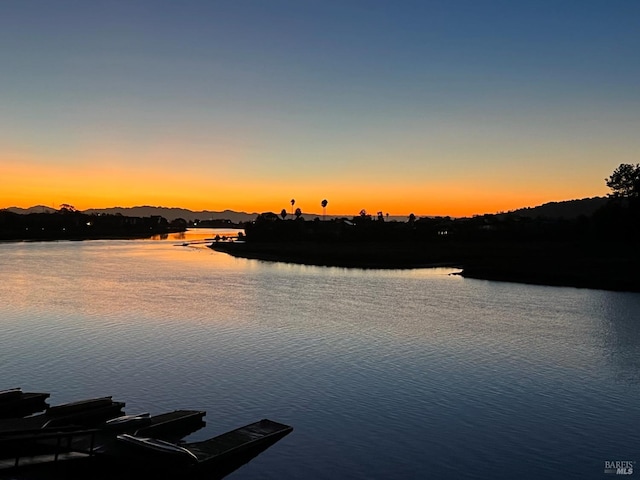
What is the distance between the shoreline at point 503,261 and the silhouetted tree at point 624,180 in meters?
13.9

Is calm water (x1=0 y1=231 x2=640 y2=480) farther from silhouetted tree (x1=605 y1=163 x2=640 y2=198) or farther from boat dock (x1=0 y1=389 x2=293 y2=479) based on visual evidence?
silhouetted tree (x1=605 y1=163 x2=640 y2=198)

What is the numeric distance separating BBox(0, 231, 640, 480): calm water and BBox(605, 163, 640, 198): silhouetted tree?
6118 cm

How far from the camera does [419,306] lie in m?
51.7

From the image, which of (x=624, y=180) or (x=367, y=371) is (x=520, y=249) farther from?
(x=367, y=371)

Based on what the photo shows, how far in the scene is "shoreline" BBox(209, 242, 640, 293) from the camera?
7525cm

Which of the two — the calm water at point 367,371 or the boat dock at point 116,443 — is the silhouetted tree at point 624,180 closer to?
the calm water at point 367,371

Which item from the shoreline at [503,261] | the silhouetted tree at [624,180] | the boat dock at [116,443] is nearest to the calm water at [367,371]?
the boat dock at [116,443]

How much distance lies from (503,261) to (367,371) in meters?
74.7

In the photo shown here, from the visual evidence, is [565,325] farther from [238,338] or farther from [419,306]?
[238,338]

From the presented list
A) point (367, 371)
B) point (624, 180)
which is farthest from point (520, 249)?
point (367, 371)

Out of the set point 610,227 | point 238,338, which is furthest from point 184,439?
point 610,227

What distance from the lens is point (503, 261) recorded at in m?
96.8

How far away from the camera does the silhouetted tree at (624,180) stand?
352 ft

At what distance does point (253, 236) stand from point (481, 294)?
405 ft
